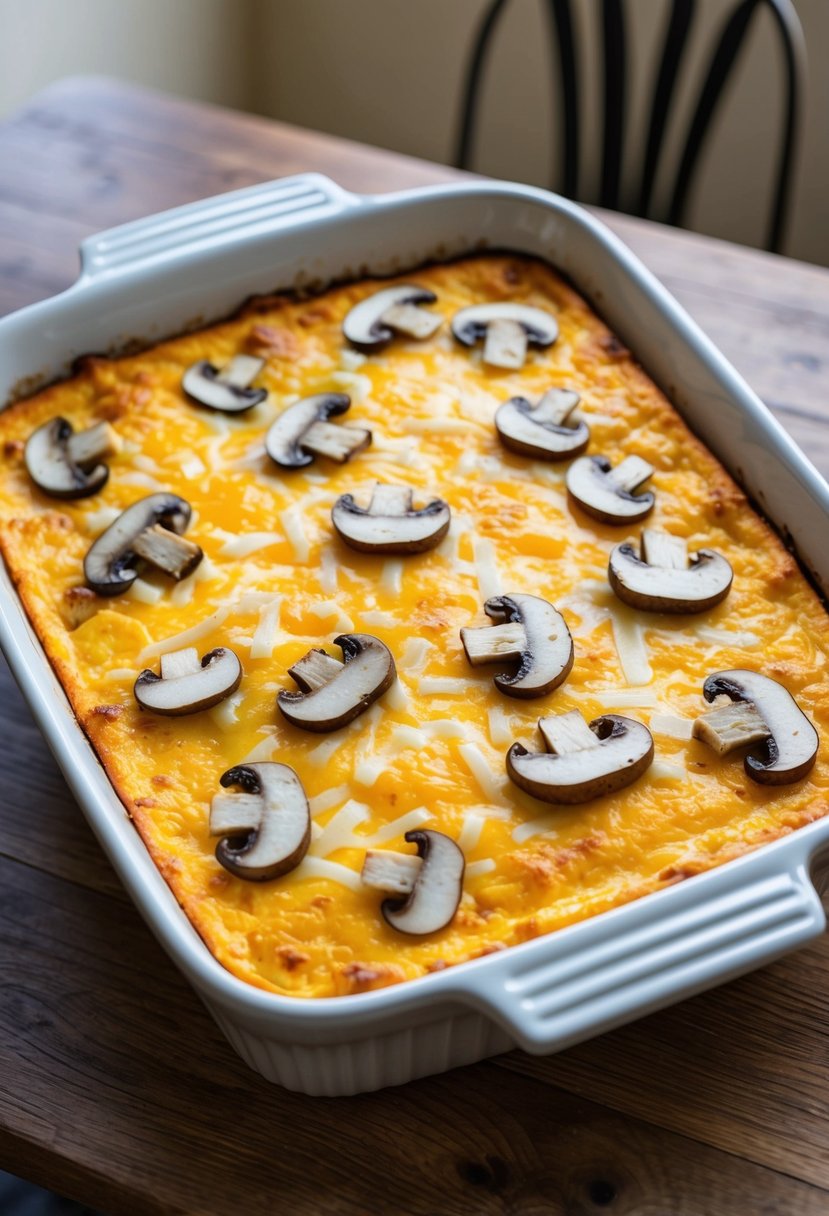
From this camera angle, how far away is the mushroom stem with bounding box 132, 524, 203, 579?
216 centimetres

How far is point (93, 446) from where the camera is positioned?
93.4 inches

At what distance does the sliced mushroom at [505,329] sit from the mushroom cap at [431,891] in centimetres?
116

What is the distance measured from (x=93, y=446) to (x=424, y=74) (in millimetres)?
3921

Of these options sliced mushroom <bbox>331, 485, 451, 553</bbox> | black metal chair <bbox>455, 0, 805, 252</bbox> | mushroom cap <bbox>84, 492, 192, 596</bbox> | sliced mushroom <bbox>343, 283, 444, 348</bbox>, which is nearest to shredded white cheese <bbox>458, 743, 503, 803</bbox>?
sliced mushroom <bbox>331, 485, 451, 553</bbox>

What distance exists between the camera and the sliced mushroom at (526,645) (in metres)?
1.95

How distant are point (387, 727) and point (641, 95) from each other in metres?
4.58

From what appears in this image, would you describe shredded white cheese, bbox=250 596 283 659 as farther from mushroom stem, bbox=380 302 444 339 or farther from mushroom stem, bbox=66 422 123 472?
mushroom stem, bbox=380 302 444 339

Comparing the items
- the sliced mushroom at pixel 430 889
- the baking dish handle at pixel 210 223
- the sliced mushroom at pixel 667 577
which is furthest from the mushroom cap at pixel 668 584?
the baking dish handle at pixel 210 223

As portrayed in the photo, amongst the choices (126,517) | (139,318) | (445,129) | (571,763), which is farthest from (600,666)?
(445,129)

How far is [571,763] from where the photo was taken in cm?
182

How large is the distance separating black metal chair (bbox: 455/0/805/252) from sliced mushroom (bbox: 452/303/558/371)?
1.66 m

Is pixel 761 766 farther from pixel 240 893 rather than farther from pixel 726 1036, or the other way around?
pixel 240 893

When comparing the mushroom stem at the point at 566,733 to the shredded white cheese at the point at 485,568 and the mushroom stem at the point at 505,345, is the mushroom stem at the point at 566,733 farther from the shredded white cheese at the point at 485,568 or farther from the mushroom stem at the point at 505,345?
the mushroom stem at the point at 505,345

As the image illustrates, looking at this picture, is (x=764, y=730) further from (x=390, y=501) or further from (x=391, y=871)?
(x=390, y=501)
